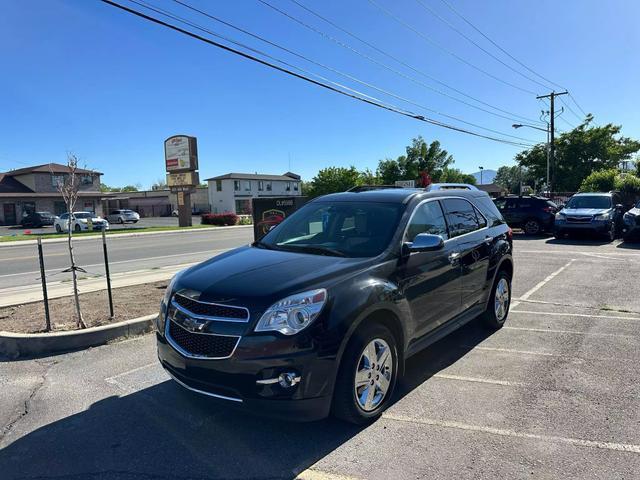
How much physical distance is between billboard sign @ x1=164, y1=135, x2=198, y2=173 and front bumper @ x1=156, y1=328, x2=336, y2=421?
38.8 metres

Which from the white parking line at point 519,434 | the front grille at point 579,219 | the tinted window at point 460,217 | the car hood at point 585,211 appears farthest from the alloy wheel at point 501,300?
the car hood at point 585,211

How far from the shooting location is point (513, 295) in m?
8.09

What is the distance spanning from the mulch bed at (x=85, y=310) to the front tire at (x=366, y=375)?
3.99 m

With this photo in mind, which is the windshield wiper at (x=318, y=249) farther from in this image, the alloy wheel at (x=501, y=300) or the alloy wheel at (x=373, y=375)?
the alloy wheel at (x=501, y=300)

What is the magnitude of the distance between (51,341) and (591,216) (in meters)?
16.9

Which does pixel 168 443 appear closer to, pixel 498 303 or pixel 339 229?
pixel 339 229

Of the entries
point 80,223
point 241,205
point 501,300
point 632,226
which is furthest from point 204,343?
point 241,205

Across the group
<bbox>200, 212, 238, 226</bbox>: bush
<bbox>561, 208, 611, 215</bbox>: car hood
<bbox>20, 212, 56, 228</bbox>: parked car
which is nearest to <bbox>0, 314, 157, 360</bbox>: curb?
<bbox>561, 208, 611, 215</bbox>: car hood

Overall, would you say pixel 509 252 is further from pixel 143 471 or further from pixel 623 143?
pixel 623 143

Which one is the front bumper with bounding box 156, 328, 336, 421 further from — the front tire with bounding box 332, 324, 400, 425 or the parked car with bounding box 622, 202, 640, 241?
the parked car with bounding box 622, 202, 640, 241

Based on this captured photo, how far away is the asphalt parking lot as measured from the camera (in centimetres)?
299

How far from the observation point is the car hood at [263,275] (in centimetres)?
320

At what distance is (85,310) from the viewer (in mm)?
6852

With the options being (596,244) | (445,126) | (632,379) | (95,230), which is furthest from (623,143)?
(632,379)
